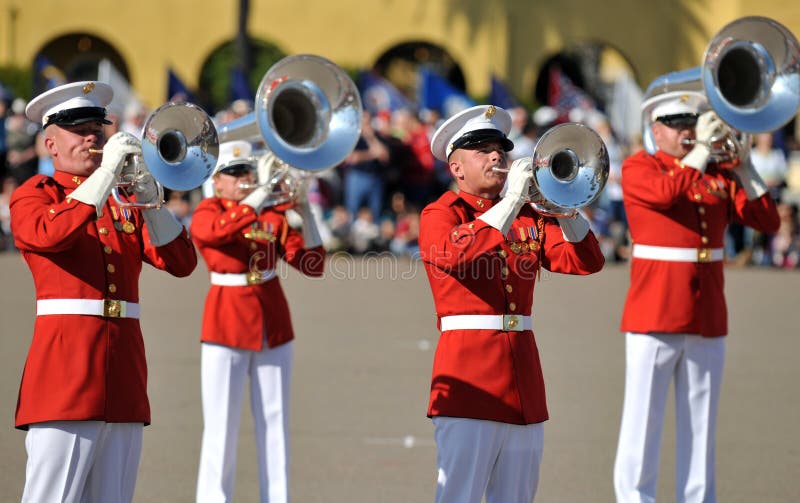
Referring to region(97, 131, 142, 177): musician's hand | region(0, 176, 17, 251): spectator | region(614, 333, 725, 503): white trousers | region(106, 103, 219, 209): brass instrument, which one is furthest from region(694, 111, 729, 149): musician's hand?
region(0, 176, 17, 251): spectator

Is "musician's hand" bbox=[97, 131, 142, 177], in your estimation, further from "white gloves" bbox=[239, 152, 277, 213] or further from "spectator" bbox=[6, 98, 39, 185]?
"spectator" bbox=[6, 98, 39, 185]

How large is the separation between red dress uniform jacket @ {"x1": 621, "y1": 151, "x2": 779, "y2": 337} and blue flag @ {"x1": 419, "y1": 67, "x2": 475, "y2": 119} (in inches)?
487

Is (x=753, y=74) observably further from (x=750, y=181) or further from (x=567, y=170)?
(x=567, y=170)

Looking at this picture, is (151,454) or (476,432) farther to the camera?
(151,454)

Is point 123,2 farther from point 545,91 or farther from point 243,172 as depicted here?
point 243,172

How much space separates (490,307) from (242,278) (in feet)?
6.65

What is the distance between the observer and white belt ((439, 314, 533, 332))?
5.06 m

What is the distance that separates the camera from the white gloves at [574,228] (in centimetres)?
496

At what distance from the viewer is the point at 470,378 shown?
504cm

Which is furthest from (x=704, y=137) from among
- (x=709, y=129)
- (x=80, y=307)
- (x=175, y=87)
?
(x=175, y=87)

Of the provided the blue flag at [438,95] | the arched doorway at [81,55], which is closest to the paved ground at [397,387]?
the blue flag at [438,95]

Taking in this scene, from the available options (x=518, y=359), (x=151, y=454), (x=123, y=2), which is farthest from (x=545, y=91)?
(x=518, y=359)

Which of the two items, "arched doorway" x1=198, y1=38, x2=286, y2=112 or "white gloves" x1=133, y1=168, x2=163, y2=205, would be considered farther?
"arched doorway" x1=198, y1=38, x2=286, y2=112

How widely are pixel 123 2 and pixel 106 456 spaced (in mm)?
23348
